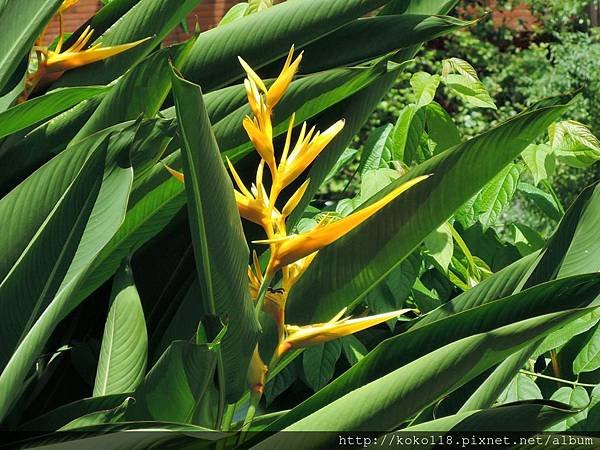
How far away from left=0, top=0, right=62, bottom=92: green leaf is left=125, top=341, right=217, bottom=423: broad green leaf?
681 mm

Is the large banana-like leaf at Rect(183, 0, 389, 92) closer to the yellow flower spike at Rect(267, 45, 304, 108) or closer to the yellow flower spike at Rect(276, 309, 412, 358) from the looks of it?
the yellow flower spike at Rect(267, 45, 304, 108)

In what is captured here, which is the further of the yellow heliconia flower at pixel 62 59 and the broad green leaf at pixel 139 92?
the yellow heliconia flower at pixel 62 59

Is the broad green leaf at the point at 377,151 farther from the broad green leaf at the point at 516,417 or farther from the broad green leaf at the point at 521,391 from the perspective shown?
the broad green leaf at the point at 516,417

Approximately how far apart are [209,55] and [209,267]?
2.24 ft

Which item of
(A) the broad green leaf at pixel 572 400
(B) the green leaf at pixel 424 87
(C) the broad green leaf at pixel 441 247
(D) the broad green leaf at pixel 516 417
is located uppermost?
(B) the green leaf at pixel 424 87

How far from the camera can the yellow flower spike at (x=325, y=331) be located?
111 centimetres

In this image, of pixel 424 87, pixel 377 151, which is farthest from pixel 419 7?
pixel 377 151

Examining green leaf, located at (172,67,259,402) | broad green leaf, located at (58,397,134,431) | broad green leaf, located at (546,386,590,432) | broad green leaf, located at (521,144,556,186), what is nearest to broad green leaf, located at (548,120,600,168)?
broad green leaf, located at (521,144,556,186)

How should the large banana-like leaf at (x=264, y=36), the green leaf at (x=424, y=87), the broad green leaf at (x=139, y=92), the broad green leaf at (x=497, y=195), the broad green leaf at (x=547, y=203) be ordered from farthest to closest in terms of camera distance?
the broad green leaf at (x=547, y=203)
the green leaf at (x=424, y=87)
the broad green leaf at (x=497, y=195)
the large banana-like leaf at (x=264, y=36)
the broad green leaf at (x=139, y=92)

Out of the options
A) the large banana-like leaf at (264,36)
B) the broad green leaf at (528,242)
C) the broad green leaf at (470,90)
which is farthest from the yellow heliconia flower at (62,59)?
the broad green leaf at (528,242)

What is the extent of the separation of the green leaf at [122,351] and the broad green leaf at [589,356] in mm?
794

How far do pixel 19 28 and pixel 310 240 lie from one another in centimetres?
73

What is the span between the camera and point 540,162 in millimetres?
1999

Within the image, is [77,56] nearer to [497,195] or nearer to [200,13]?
[497,195]
